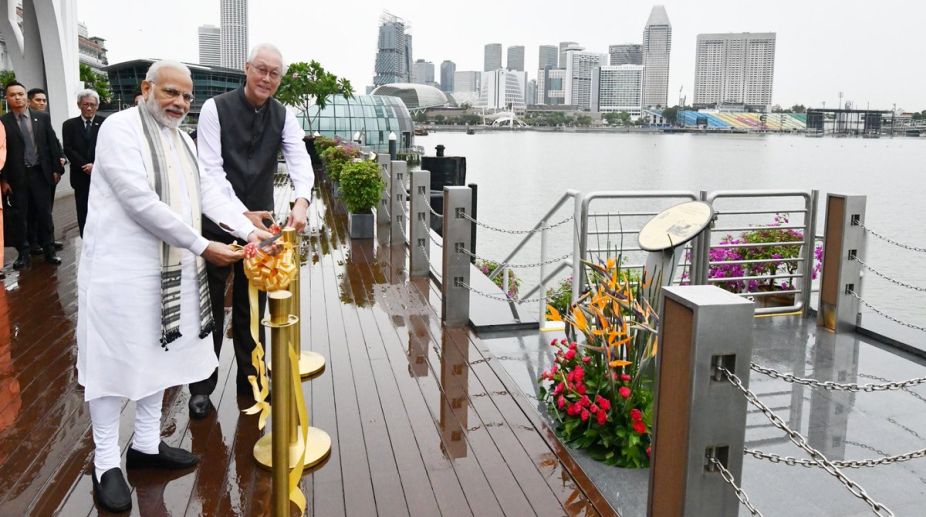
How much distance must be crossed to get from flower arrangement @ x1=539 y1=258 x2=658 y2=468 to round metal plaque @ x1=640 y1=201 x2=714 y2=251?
0.28 metres

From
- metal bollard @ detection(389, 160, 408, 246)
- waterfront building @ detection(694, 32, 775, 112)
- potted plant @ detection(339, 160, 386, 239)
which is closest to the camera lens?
metal bollard @ detection(389, 160, 408, 246)

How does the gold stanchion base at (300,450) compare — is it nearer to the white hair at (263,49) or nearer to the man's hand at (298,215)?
the man's hand at (298,215)

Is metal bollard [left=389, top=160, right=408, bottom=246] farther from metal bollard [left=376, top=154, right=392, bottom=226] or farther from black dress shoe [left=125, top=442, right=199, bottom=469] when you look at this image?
black dress shoe [left=125, top=442, right=199, bottom=469]

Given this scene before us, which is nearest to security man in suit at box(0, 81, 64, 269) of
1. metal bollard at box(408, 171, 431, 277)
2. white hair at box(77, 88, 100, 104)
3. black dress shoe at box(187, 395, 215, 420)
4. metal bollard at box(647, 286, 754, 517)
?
white hair at box(77, 88, 100, 104)

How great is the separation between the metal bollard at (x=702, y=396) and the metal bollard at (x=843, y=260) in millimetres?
4287

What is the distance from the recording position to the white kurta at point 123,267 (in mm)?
2768

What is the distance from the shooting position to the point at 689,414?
2.10 metres

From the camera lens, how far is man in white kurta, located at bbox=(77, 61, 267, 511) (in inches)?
109

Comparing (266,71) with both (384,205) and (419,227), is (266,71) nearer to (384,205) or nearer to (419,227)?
(419,227)

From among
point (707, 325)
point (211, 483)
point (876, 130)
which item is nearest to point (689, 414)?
point (707, 325)

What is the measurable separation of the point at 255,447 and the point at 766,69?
601 feet

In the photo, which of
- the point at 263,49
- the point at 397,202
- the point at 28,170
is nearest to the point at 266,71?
the point at 263,49

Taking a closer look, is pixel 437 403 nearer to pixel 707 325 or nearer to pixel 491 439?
pixel 491 439

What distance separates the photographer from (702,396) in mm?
2092
